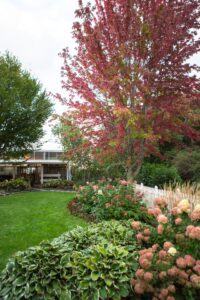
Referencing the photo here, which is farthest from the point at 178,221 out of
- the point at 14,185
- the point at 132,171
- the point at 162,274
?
Result: the point at 14,185

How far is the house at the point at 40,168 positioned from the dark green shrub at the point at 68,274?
2054 centimetres

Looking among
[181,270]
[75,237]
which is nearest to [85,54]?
[75,237]

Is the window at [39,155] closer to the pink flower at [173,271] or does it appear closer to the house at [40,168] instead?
the house at [40,168]

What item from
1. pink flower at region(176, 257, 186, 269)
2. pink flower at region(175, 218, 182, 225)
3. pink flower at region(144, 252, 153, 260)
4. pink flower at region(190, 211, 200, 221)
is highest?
pink flower at region(190, 211, 200, 221)

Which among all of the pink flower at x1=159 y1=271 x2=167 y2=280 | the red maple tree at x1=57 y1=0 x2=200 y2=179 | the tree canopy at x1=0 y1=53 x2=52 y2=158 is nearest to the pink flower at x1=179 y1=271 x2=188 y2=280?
the pink flower at x1=159 y1=271 x2=167 y2=280

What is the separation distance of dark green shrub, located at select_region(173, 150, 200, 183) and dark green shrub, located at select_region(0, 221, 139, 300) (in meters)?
10.9

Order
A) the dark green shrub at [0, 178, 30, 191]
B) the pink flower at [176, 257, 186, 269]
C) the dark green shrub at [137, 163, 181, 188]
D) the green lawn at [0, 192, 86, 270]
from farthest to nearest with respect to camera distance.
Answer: the dark green shrub at [0, 178, 30, 191] → the dark green shrub at [137, 163, 181, 188] → the green lawn at [0, 192, 86, 270] → the pink flower at [176, 257, 186, 269]

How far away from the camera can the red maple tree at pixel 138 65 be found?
20.9 ft

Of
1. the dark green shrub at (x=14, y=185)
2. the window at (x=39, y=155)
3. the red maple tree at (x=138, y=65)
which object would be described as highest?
the red maple tree at (x=138, y=65)

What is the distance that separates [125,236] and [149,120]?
11.4 ft

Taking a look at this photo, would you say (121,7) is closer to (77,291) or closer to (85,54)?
(85,54)

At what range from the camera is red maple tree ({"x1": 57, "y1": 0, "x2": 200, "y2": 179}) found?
6.38m

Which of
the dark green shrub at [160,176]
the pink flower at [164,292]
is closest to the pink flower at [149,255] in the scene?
the pink flower at [164,292]

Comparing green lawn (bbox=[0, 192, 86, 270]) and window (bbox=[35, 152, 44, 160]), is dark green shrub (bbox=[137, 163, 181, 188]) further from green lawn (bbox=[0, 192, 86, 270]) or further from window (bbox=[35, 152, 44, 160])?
window (bbox=[35, 152, 44, 160])
